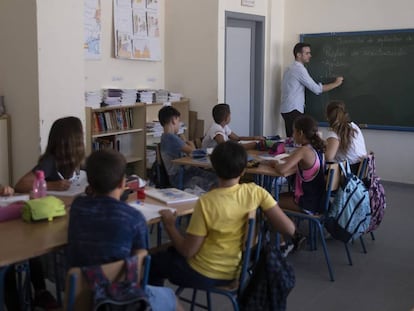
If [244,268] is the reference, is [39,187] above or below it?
above

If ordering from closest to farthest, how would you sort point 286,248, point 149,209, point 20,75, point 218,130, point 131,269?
1. point 131,269
2. point 149,209
3. point 286,248
4. point 20,75
5. point 218,130

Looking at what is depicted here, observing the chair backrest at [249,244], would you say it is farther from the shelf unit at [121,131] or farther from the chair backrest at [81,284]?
the shelf unit at [121,131]

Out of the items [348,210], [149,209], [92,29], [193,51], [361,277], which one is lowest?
[361,277]

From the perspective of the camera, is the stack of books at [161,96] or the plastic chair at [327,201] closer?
the plastic chair at [327,201]

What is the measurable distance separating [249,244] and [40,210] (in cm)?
96

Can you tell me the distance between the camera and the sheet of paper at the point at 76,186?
300 centimetres

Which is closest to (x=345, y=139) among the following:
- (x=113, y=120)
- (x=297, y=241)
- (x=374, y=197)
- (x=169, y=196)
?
(x=374, y=197)

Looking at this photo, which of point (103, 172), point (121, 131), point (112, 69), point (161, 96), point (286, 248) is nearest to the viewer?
point (103, 172)

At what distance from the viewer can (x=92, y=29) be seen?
579 centimetres

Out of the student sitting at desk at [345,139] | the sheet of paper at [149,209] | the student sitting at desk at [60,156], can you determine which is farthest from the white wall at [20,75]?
the student sitting at desk at [345,139]

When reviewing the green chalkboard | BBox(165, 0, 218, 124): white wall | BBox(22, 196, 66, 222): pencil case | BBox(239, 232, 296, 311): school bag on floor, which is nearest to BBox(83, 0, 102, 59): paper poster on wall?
BBox(165, 0, 218, 124): white wall

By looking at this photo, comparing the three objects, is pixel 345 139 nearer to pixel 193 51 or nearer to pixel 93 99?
pixel 93 99

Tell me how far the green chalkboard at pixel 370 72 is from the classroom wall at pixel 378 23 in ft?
0.37

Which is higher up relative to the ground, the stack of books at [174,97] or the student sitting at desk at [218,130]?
the stack of books at [174,97]
